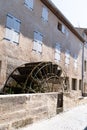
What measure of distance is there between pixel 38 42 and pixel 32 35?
0.75 m

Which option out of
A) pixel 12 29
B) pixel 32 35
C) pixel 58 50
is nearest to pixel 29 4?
pixel 32 35

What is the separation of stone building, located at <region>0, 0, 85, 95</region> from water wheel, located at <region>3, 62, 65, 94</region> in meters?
0.39

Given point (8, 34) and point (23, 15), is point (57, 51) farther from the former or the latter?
point (8, 34)

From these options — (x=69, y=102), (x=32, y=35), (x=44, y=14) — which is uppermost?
(x=44, y=14)

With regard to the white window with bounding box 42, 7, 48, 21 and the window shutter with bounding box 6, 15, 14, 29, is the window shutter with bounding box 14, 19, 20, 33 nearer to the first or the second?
the window shutter with bounding box 6, 15, 14, 29

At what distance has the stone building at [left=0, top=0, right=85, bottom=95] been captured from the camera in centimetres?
955

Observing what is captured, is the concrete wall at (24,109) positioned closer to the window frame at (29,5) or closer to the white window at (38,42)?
the white window at (38,42)

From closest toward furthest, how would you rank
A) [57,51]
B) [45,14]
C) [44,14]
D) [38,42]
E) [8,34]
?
[8,34]
[38,42]
[44,14]
[45,14]
[57,51]

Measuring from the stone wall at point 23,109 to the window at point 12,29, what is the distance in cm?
352

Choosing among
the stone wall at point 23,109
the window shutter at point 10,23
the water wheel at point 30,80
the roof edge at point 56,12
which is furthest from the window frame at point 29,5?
the stone wall at point 23,109

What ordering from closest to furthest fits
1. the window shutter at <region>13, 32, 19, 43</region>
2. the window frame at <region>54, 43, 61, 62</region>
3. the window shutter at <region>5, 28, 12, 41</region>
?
the window shutter at <region>5, 28, 12, 41</region>
the window shutter at <region>13, 32, 19, 43</region>
the window frame at <region>54, 43, 61, 62</region>

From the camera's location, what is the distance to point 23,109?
6.23 meters

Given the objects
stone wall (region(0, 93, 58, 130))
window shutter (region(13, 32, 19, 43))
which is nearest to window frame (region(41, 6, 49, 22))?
window shutter (region(13, 32, 19, 43))

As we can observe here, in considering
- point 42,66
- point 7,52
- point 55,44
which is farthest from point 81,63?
point 7,52
